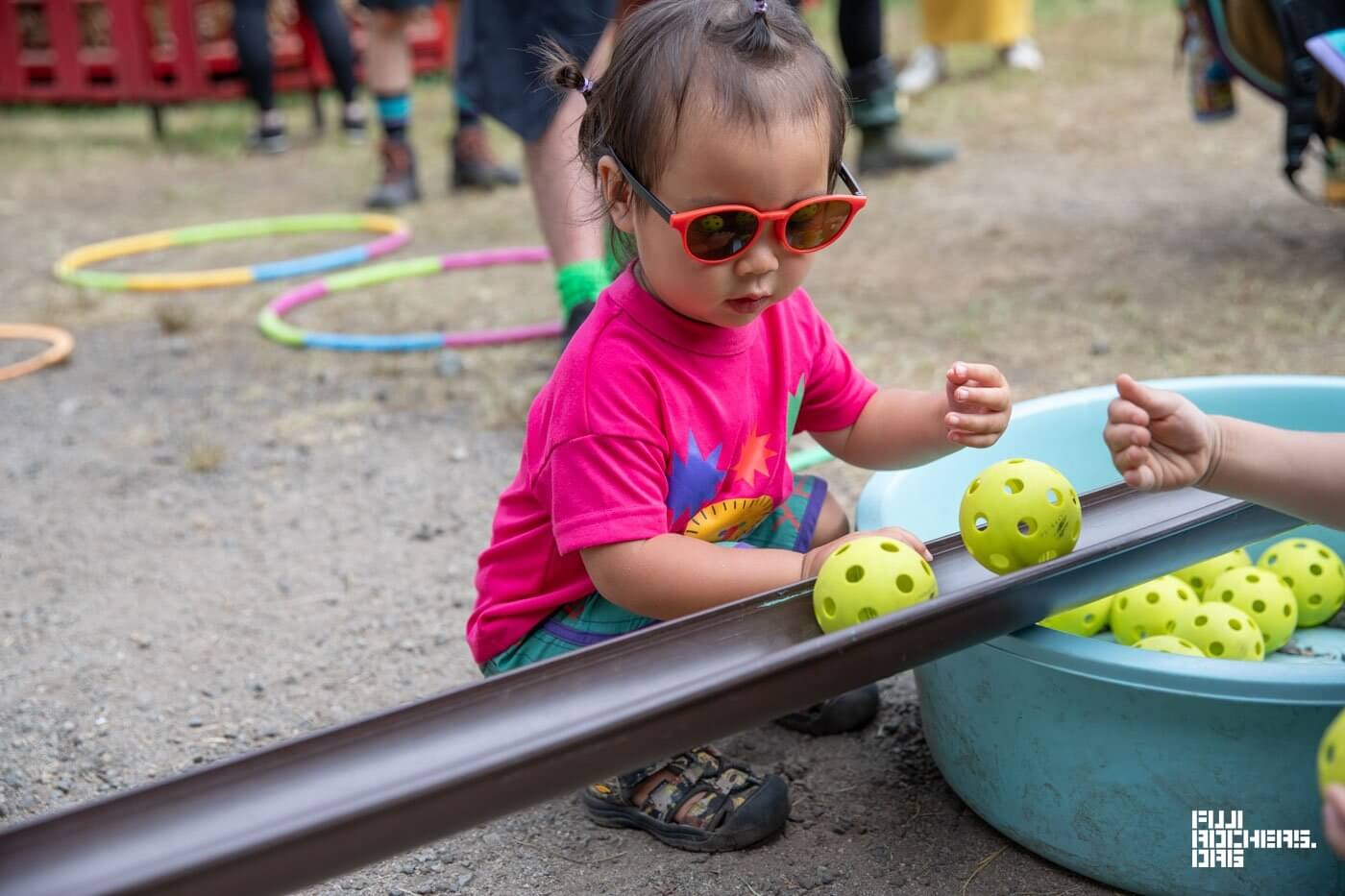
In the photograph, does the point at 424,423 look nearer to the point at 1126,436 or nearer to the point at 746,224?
the point at 746,224

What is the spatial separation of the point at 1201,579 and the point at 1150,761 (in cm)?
77

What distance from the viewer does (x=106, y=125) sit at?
7.15 meters

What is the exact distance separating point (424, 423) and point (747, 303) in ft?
5.56

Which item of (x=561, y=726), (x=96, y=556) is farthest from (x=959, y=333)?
(x=561, y=726)

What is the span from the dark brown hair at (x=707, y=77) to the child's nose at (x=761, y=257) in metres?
0.13

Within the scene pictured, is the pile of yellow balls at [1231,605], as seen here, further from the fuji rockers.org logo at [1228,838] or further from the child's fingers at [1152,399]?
the child's fingers at [1152,399]

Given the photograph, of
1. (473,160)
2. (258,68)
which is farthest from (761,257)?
(258,68)

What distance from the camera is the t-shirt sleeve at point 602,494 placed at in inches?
60.0

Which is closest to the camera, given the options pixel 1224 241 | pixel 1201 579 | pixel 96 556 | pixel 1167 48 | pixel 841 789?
pixel 841 789

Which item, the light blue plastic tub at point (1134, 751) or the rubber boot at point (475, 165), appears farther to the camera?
the rubber boot at point (475, 165)

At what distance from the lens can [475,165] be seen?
5.29 meters

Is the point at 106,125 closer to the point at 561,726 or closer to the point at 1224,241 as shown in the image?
the point at 1224,241

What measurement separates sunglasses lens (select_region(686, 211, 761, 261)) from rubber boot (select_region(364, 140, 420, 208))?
12.9ft

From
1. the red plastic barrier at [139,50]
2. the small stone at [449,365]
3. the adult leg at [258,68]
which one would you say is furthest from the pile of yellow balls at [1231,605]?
the red plastic barrier at [139,50]
